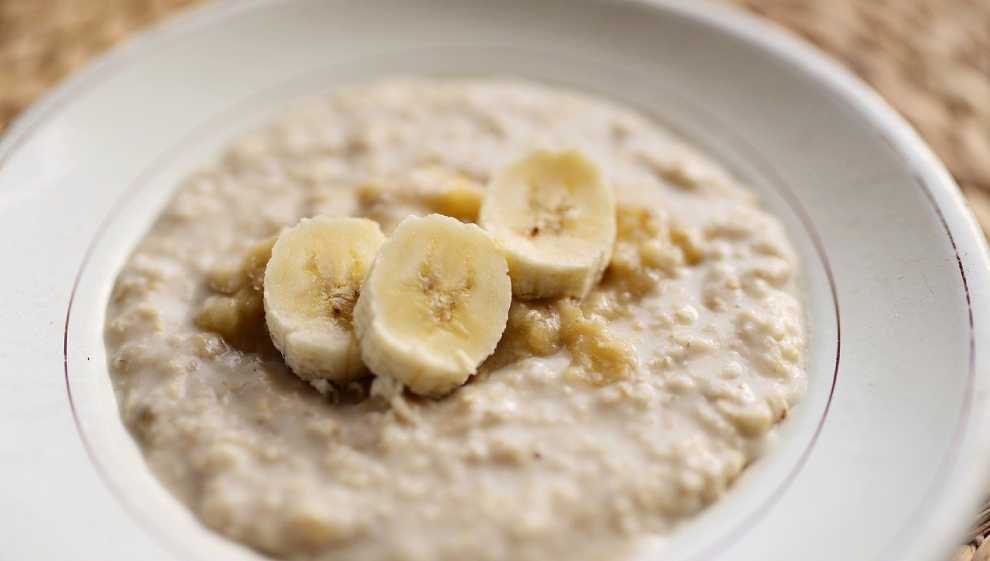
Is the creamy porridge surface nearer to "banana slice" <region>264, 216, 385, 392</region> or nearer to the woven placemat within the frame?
"banana slice" <region>264, 216, 385, 392</region>

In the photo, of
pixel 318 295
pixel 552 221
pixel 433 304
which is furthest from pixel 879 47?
pixel 318 295

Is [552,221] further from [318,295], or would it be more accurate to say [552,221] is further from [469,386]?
[318,295]

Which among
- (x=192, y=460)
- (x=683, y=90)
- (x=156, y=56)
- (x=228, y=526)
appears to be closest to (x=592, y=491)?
(x=228, y=526)

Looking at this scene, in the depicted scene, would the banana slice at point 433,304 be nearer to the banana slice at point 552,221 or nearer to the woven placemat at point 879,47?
the banana slice at point 552,221

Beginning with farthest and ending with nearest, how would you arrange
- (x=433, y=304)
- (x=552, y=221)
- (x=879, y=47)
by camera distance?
(x=879, y=47), (x=552, y=221), (x=433, y=304)

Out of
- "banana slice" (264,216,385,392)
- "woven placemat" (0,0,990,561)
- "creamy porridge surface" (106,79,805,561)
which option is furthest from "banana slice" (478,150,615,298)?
"woven placemat" (0,0,990,561)

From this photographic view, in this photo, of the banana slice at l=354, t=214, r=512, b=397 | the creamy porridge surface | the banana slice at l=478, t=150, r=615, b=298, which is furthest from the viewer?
the banana slice at l=478, t=150, r=615, b=298
